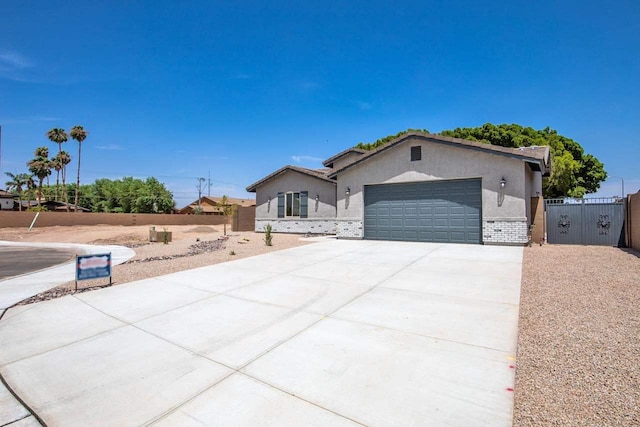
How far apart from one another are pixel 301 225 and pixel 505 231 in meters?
12.2

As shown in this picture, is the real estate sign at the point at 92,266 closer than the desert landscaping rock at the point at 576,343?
No

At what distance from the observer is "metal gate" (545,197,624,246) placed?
1213cm

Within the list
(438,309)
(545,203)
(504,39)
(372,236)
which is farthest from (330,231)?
(438,309)

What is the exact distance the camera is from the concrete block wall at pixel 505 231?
39.0ft

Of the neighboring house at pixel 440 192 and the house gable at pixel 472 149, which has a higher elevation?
the house gable at pixel 472 149

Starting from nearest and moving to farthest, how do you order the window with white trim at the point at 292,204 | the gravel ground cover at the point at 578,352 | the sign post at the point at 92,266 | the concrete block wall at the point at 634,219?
the gravel ground cover at the point at 578,352 → the sign post at the point at 92,266 → the concrete block wall at the point at 634,219 → the window with white trim at the point at 292,204

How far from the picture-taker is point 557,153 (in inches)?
1091

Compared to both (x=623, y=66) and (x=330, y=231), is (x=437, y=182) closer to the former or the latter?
(x=330, y=231)

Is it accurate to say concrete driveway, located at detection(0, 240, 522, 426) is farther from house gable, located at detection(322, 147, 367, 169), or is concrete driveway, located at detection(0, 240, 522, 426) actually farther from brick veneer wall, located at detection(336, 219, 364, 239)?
house gable, located at detection(322, 147, 367, 169)

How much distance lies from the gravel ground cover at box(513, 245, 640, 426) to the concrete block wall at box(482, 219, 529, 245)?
17.2ft

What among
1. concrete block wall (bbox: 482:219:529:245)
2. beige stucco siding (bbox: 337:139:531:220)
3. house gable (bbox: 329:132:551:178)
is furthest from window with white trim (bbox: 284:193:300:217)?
concrete block wall (bbox: 482:219:529:245)

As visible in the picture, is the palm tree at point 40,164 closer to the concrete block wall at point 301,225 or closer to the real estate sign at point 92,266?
the concrete block wall at point 301,225

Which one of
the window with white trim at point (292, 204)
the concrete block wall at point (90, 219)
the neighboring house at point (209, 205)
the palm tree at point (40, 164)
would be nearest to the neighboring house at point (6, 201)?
the palm tree at point (40, 164)

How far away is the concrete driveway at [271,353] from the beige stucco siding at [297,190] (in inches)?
526
